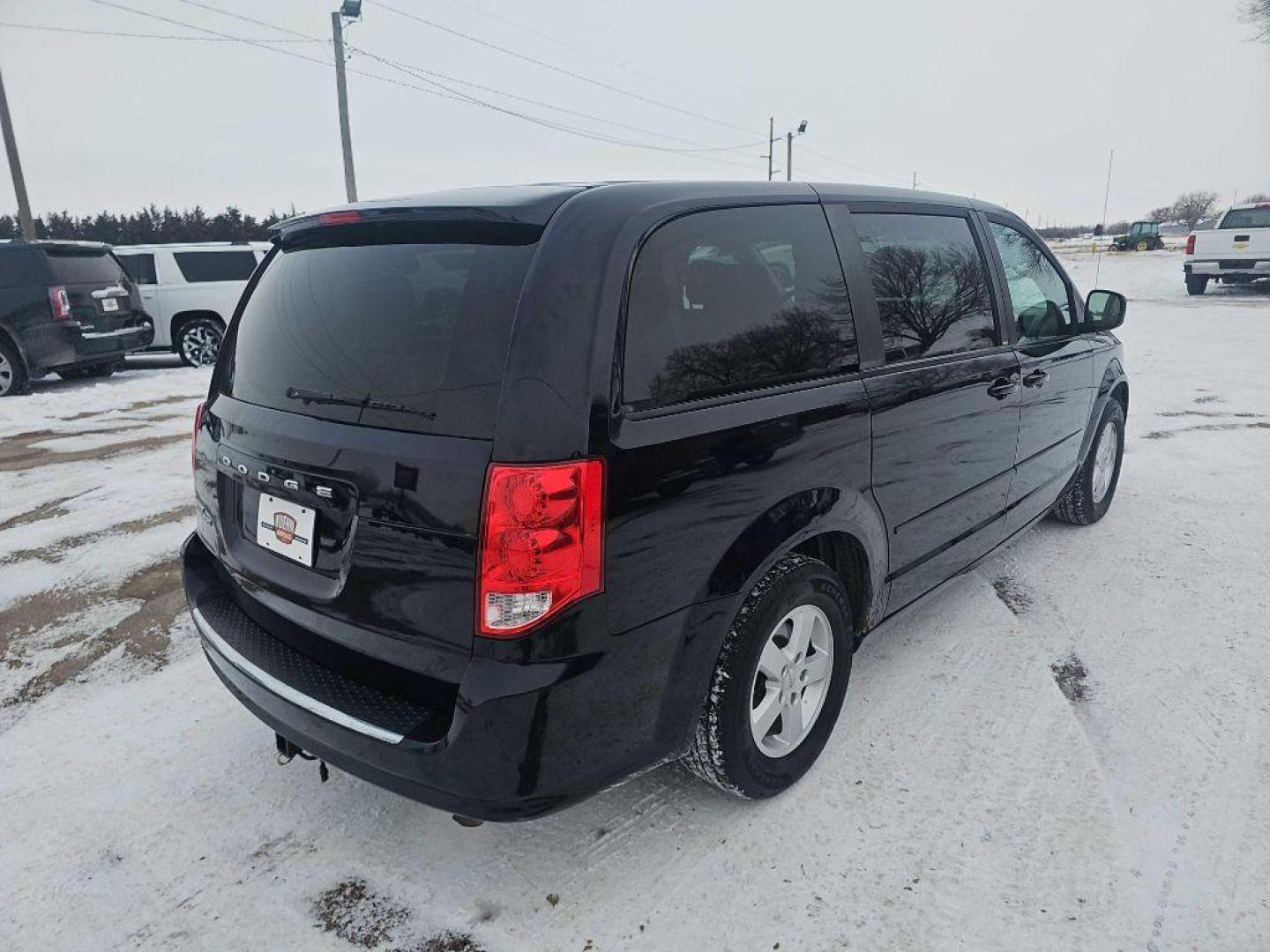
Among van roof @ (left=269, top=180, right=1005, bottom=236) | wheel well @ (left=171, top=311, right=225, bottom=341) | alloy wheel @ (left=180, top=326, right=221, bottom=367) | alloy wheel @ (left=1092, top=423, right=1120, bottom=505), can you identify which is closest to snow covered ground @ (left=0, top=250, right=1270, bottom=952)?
alloy wheel @ (left=1092, top=423, right=1120, bottom=505)

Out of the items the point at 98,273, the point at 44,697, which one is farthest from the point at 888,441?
the point at 98,273

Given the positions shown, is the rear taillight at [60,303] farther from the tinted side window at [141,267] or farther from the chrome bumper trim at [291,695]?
the chrome bumper trim at [291,695]

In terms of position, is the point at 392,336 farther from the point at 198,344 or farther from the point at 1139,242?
the point at 1139,242

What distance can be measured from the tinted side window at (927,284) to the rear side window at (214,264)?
11.8 meters

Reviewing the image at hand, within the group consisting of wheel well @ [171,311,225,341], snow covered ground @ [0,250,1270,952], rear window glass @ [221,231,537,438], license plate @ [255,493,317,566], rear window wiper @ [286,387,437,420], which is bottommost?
snow covered ground @ [0,250,1270,952]

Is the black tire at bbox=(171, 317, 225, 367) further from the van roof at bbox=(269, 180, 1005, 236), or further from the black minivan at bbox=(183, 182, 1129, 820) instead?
the van roof at bbox=(269, 180, 1005, 236)

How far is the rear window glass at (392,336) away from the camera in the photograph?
1.86m

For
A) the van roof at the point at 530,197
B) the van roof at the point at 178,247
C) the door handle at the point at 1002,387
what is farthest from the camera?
the van roof at the point at 178,247

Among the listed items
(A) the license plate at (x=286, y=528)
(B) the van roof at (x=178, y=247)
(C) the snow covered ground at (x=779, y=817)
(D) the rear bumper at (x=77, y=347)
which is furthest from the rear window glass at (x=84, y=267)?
(A) the license plate at (x=286, y=528)

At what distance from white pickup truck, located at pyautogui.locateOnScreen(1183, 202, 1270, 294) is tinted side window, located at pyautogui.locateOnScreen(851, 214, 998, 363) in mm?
19850

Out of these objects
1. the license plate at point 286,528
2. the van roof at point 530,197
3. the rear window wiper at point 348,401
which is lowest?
the license plate at point 286,528

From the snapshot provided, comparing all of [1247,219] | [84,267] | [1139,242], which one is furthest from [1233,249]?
[1139,242]

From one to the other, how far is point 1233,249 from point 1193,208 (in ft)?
277

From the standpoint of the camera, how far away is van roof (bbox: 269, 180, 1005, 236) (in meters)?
1.99
